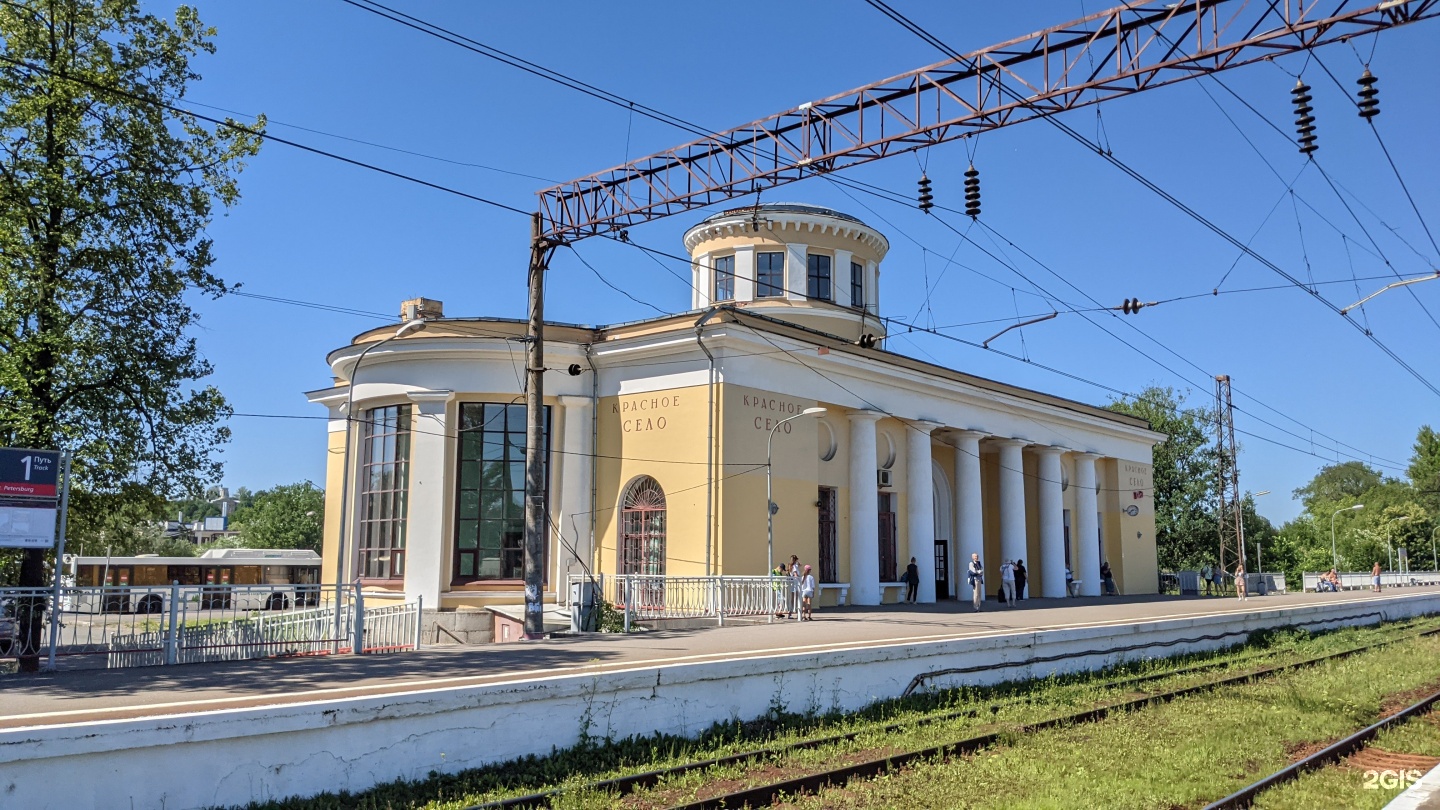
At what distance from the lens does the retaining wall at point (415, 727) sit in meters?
7.91

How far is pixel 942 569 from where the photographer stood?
3525 centimetres

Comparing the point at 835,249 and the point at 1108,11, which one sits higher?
the point at 835,249

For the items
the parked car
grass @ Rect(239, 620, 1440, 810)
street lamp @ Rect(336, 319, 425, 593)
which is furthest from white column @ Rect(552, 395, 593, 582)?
grass @ Rect(239, 620, 1440, 810)

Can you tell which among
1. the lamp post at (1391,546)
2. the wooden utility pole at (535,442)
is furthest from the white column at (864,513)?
the lamp post at (1391,546)

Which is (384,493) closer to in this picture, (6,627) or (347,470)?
(347,470)

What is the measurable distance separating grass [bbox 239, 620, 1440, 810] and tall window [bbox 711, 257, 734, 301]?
18.8 m

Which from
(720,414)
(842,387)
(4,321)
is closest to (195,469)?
(4,321)

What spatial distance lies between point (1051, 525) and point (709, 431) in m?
18.0

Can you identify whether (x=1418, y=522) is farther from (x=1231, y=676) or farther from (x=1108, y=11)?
(x=1108, y=11)

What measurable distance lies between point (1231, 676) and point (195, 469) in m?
19.3

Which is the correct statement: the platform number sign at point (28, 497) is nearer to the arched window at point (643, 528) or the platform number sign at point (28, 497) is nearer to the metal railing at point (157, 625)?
the metal railing at point (157, 625)

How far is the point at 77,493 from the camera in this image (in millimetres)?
18578

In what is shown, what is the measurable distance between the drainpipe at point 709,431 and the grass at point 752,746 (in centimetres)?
1013

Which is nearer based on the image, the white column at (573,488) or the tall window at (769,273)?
the white column at (573,488)
